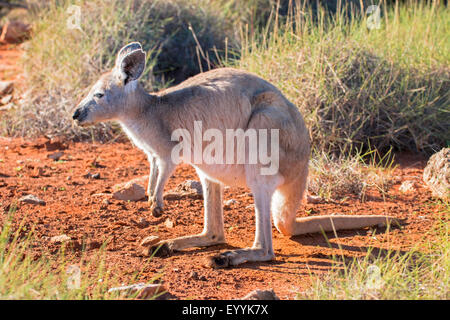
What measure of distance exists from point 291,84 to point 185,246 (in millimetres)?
2728

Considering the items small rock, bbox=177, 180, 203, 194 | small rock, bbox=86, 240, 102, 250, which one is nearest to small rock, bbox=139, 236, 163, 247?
small rock, bbox=86, 240, 102, 250

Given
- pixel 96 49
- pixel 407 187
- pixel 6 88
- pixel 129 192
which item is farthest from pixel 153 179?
pixel 6 88

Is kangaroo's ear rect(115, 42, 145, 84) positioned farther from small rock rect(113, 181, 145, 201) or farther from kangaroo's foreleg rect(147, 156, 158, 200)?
small rock rect(113, 181, 145, 201)

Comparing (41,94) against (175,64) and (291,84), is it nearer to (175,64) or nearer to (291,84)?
(175,64)

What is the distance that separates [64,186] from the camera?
→ 568 cm

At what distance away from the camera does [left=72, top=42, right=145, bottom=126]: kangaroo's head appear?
4.12 metres

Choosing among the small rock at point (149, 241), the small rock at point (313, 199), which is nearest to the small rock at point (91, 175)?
the small rock at point (149, 241)

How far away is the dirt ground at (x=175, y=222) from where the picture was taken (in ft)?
12.8

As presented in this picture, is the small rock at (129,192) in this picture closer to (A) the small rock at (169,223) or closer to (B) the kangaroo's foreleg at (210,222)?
(A) the small rock at (169,223)

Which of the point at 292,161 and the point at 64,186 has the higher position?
the point at 292,161

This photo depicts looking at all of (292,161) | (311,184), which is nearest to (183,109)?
(292,161)

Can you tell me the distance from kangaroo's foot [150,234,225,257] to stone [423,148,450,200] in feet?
7.07
